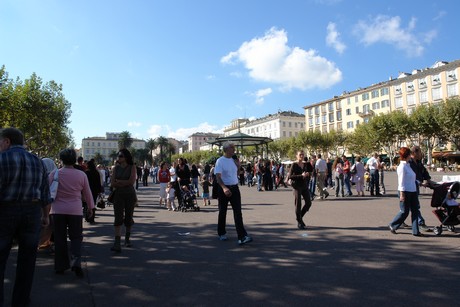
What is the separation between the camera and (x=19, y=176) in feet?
12.3

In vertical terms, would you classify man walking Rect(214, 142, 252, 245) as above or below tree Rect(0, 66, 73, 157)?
below

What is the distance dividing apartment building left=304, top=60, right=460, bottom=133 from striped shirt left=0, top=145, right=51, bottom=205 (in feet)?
209

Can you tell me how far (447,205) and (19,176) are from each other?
291 inches

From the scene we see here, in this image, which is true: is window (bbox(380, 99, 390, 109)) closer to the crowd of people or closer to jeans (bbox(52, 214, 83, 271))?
the crowd of people

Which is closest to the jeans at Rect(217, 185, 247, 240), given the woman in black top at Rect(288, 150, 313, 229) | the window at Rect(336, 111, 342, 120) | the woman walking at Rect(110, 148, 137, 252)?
the woman walking at Rect(110, 148, 137, 252)

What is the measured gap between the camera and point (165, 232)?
834cm

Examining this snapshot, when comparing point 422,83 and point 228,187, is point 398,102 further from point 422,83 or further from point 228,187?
point 228,187

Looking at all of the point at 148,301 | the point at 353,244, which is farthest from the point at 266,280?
the point at 353,244

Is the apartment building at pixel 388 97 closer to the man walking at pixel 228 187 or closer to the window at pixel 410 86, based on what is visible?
the window at pixel 410 86

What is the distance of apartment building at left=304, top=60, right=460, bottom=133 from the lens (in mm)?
68250

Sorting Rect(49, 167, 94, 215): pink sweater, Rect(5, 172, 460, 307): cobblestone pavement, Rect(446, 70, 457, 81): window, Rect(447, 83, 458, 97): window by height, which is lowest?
Rect(5, 172, 460, 307): cobblestone pavement

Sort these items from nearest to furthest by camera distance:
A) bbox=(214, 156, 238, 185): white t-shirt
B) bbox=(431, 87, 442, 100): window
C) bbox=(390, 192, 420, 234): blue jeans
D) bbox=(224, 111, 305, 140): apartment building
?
1. bbox=(214, 156, 238, 185): white t-shirt
2. bbox=(390, 192, 420, 234): blue jeans
3. bbox=(431, 87, 442, 100): window
4. bbox=(224, 111, 305, 140): apartment building

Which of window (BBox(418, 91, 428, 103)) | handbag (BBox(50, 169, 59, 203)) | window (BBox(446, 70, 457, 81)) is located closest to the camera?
handbag (BBox(50, 169, 59, 203))

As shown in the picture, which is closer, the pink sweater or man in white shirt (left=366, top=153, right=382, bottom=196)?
the pink sweater
